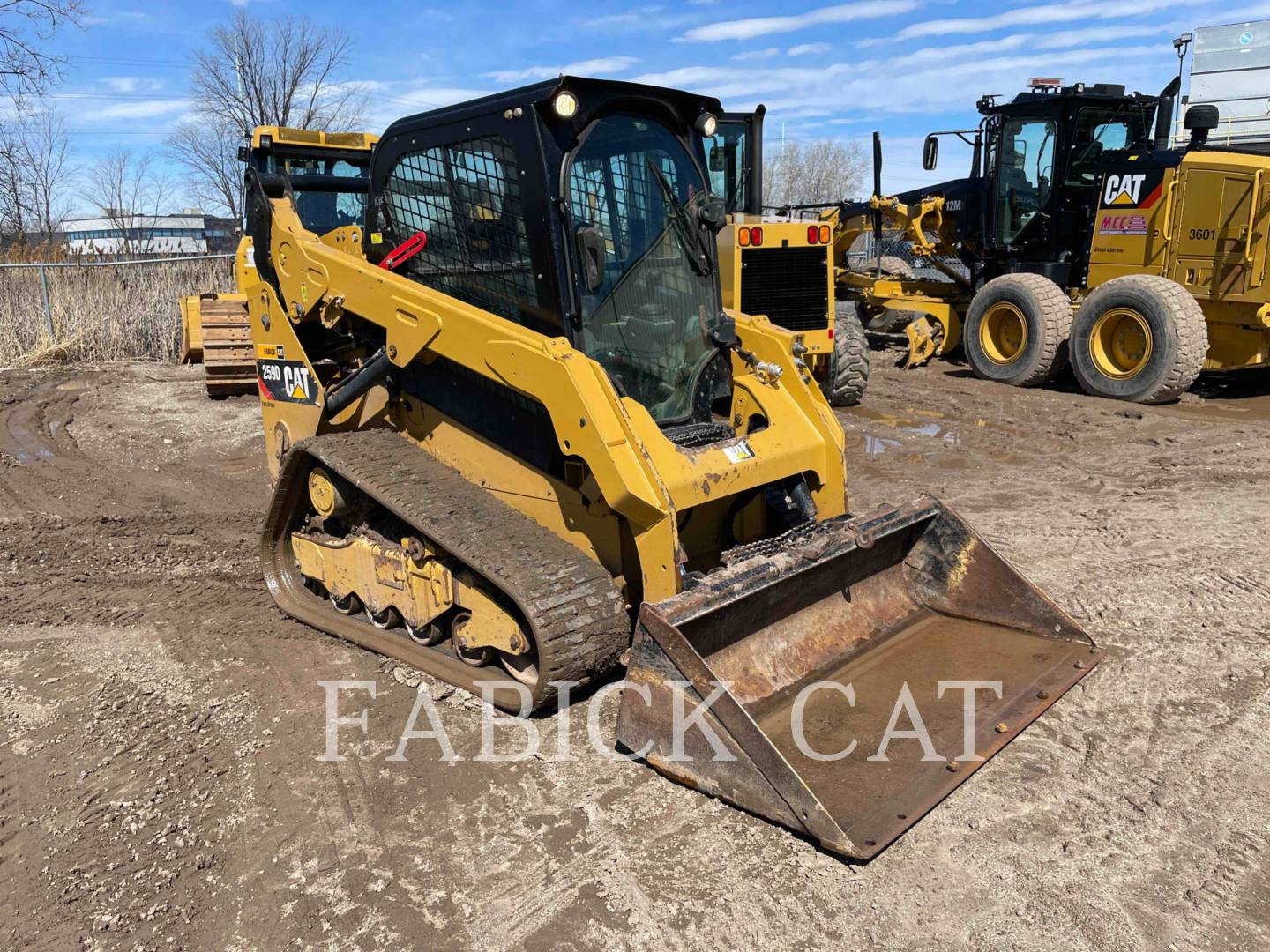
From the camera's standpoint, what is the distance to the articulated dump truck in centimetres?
328

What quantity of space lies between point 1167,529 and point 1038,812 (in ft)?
11.2

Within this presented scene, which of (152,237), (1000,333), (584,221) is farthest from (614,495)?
(152,237)

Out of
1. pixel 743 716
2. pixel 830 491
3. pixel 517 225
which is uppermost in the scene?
pixel 517 225

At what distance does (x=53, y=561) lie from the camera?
18.6 feet

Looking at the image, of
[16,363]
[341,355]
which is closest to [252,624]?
[341,355]

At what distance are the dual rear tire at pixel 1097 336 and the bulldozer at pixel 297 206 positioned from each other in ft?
23.4

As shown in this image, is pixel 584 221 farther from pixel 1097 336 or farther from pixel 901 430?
pixel 1097 336

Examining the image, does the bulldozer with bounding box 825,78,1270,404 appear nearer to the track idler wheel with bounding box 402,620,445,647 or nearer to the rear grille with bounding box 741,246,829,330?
the rear grille with bounding box 741,246,829,330

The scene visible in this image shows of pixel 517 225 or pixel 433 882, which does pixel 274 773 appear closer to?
pixel 433 882

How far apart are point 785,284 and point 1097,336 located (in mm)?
4111

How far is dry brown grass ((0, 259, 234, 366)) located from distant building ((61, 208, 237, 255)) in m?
3.07

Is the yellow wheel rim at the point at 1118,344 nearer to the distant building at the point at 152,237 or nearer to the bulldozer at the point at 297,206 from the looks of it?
the bulldozer at the point at 297,206

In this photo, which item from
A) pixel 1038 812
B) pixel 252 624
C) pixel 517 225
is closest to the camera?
pixel 1038 812

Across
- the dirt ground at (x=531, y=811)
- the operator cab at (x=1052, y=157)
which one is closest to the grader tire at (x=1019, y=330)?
the operator cab at (x=1052, y=157)
